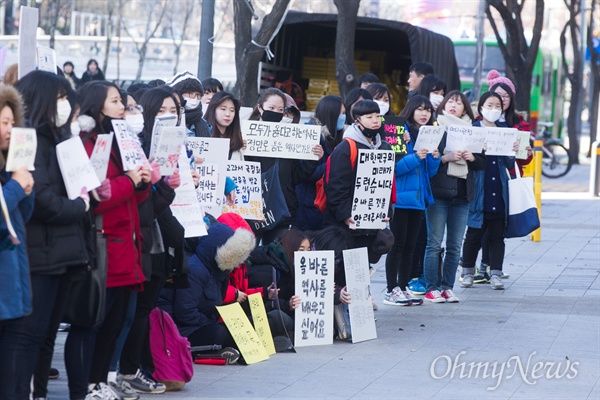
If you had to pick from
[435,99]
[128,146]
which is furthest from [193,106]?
[435,99]

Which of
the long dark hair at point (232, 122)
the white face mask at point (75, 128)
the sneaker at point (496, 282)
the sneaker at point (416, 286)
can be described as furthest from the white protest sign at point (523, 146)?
the white face mask at point (75, 128)

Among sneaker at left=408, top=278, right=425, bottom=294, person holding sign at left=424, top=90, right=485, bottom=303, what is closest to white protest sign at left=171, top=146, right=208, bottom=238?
person holding sign at left=424, top=90, right=485, bottom=303

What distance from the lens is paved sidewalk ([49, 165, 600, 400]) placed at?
23.0ft

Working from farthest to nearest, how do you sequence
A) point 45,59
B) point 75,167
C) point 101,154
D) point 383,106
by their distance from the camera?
point 383,106 → point 45,59 → point 101,154 → point 75,167

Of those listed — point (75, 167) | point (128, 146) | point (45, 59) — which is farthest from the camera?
point (45, 59)

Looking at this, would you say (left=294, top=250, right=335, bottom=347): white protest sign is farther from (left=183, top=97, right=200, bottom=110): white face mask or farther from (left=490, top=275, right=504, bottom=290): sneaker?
(left=490, top=275, right=504, bottom=290): sneaker

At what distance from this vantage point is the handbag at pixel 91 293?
5734 millimetres

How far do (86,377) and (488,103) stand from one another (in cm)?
607

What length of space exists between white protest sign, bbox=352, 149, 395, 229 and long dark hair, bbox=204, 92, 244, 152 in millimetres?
954

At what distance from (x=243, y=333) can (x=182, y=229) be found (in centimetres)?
128

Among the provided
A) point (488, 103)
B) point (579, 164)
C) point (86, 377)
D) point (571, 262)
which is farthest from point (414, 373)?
point (579, 164)

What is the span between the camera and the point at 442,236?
1045 centimetres

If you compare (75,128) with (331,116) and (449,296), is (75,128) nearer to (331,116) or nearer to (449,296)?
(331,116)

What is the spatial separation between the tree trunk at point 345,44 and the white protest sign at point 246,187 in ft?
28.3
